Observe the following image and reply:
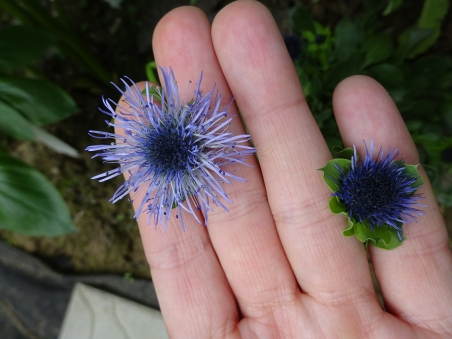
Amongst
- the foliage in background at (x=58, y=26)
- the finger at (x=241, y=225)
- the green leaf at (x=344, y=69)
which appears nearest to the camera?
the finger at (x=241, y=225)

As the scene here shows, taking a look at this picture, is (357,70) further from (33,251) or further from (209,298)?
(33,251)

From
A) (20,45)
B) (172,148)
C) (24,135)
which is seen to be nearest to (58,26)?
(20,45)

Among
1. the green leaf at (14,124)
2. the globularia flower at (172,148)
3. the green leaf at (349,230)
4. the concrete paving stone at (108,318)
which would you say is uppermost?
the green leaf at (14,124)

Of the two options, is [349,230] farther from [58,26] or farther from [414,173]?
[58,26]

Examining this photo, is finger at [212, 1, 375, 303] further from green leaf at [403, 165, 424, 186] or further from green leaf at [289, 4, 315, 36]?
green leaf at [289, 4, 315, 36]

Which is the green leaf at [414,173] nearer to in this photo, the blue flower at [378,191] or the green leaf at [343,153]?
the blue flower at [378,191]

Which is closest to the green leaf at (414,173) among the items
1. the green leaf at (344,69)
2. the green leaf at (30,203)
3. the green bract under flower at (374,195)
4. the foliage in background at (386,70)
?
the green bract under flower at (374,195)

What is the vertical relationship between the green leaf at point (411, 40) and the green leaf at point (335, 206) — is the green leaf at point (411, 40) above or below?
above
